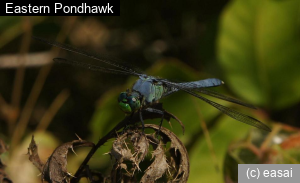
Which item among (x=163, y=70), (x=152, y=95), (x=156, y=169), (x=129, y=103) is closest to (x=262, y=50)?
(x=163, y=70)

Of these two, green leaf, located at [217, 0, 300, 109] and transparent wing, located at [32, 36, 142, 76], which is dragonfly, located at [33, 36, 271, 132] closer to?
transparent wing, located at [32, 36, 142, 76]

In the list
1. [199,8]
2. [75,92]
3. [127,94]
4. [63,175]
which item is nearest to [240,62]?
[199,8]

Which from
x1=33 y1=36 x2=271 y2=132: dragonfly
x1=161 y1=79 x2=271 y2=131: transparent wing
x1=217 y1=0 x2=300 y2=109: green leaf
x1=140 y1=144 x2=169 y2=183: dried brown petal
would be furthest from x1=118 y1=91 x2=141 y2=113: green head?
x1=217 y1=0 x2=300 y2=109: green leaf

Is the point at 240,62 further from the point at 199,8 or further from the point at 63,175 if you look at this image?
the point at 63,175

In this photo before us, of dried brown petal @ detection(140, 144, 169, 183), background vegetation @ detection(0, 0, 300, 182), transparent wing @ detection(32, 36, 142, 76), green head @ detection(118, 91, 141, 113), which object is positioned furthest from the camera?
background vegetation @ detection(0, 0, 300, 182)

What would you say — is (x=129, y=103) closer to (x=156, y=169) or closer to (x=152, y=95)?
(x=152, y=95)

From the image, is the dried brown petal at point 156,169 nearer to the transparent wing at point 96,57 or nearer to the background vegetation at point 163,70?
the background vegetation at point 163,70
